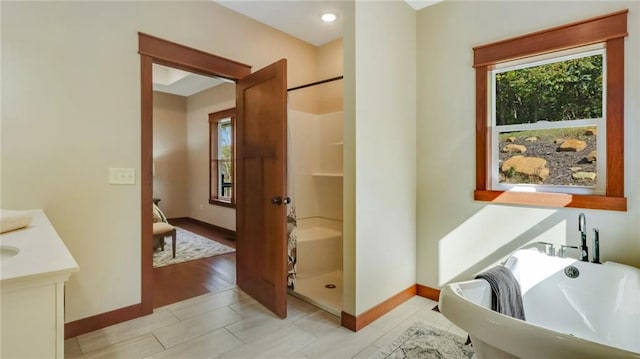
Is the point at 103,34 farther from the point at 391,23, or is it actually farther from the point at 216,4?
the point at 391,23

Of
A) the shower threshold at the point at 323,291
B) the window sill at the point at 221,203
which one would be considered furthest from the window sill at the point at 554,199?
the window sill at the point at 221,203

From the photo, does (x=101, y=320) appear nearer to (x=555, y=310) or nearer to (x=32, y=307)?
(x=32, y=307)

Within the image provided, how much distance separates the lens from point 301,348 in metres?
2.02

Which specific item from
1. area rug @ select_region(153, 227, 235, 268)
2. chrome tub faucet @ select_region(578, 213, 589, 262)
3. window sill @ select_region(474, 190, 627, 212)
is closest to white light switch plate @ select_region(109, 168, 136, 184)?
area rug @ select_region(153, 227, 235, 268)

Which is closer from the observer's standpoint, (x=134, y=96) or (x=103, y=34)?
(x=103, y=34)

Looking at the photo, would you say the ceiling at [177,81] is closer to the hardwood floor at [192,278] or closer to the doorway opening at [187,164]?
the doorway opening at [187,164]

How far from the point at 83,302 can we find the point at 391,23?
3223 mm

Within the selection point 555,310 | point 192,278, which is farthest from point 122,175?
point 555,310

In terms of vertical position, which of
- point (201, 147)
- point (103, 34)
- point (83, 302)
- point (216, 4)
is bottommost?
point (83, 302)

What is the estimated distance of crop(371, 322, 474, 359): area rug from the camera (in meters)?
1.92

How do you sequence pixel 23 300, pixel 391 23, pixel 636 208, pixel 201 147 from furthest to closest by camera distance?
pixel 201 147, pixel 391 23, pixel 636 208, pixel 23 300

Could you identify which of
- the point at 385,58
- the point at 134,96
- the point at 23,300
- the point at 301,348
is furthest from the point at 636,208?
the point at 134,96

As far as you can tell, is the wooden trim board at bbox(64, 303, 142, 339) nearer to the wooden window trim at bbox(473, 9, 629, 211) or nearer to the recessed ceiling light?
the wooden window trim at bbox(473, 9, 629, 211)

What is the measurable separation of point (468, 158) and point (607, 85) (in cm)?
98
